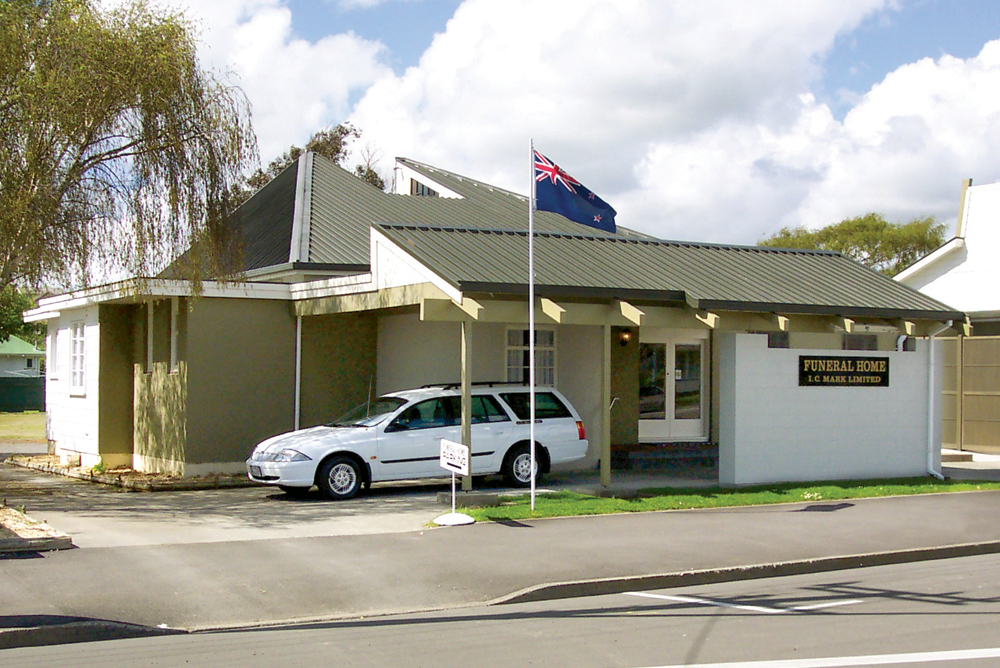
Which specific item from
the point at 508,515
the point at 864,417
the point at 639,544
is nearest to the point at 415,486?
the point at 508,515

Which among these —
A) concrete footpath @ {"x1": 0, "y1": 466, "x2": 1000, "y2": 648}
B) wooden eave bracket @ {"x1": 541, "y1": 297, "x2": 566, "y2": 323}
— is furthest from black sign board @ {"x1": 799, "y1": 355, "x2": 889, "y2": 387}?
wooden eave bracket @ {"x1": 541, "y1": 297, "x2": 566, "y2": 323}

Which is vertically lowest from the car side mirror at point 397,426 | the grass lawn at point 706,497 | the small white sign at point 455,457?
the grass lawn at point 706,497

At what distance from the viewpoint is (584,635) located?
7922 millimetres

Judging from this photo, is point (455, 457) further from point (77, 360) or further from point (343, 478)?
point (77, 360)

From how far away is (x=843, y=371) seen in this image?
17.8 m

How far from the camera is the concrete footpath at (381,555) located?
8.66 m

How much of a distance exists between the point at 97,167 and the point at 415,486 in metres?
6.95

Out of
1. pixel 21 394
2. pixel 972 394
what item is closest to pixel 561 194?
pixel 972 394

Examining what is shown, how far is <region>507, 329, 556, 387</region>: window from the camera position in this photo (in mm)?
19016

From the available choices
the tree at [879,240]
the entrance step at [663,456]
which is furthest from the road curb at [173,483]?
the tree at [879,240]

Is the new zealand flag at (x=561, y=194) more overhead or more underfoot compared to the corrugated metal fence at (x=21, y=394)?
more overhead

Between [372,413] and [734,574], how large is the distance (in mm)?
6899

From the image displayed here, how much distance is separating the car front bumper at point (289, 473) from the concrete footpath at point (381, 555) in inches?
13.0

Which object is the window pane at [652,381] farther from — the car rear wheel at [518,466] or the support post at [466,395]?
the support post at [466,395]
